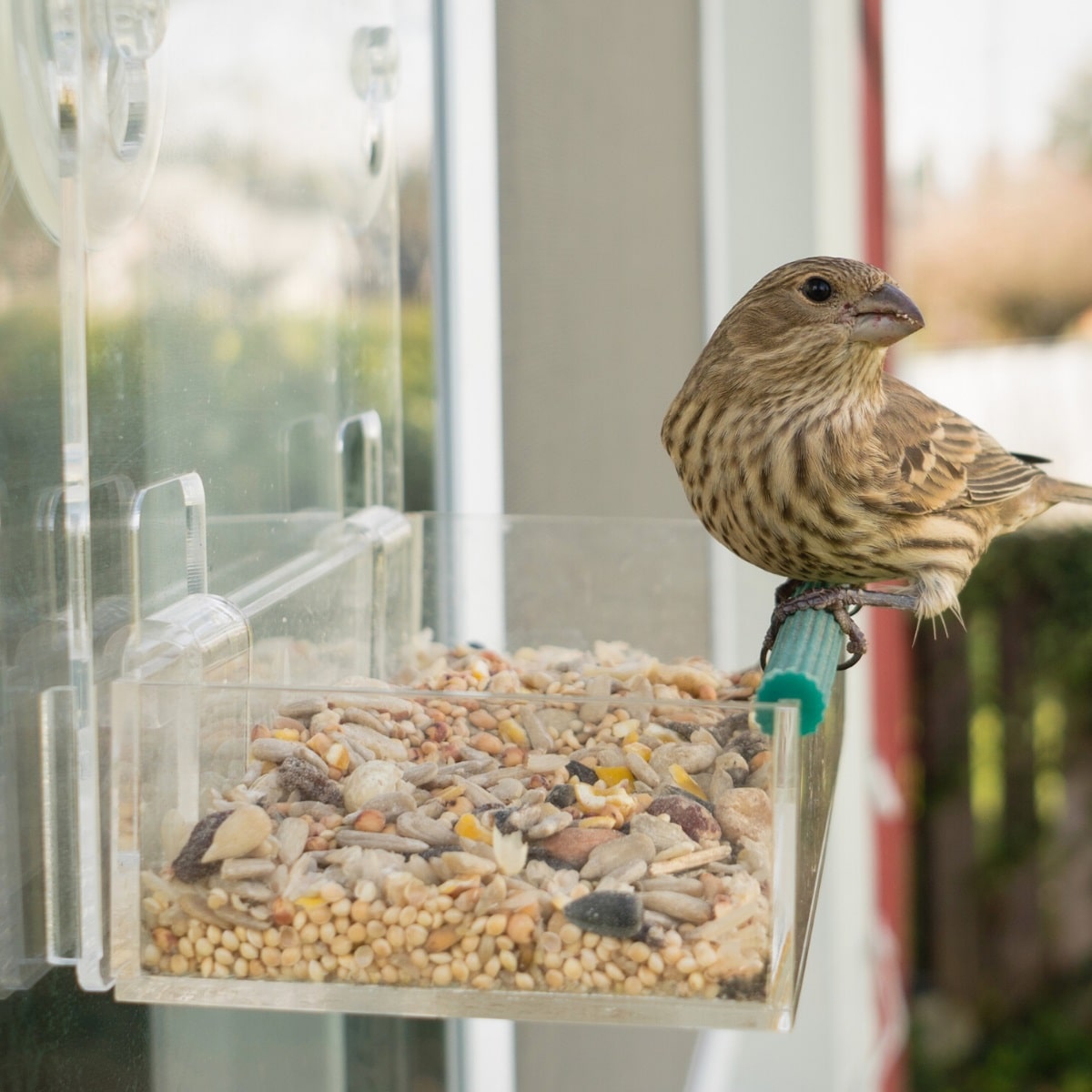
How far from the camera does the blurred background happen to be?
84.5 inches

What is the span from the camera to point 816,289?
68.4 inches

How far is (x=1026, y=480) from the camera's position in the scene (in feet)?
6.94

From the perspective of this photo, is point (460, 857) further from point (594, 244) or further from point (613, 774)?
point (594, 244)

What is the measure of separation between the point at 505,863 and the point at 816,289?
92 centimetres

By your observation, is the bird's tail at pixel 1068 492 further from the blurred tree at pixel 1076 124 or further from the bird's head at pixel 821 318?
the blurred tree at pixel 1076 124

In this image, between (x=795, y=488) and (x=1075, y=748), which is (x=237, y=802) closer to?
(x=795, y=488)

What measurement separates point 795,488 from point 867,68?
6.08m

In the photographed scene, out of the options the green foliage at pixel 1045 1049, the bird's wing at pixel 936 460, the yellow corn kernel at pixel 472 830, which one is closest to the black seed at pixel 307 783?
the yellow corn kernel at pixel 472 830

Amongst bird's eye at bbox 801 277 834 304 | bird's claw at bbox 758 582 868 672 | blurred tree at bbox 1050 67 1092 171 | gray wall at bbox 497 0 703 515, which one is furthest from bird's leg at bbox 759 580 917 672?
blurred tree at bbox 1050 67 1092 171

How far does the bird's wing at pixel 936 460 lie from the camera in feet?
5.66

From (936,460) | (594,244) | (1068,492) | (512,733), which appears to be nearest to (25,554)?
(512,733)

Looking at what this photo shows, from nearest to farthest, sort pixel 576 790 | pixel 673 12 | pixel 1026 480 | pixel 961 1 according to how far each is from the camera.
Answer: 1. pixel 576 790
2. pixel 1026 480
3. pixel 673 12
4. pixel 961 1

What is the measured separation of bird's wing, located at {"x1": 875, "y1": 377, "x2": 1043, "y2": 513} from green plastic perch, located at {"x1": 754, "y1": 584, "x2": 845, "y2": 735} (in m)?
0.44

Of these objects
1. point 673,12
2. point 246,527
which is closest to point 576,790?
point 246,527
